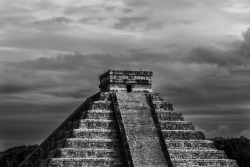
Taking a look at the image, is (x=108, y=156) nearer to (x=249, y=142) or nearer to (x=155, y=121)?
(x=155, y=121)

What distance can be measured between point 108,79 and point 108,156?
562 cm

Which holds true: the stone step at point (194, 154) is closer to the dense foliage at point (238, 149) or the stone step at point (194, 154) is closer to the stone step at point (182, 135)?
the stone step at point (182, 135)

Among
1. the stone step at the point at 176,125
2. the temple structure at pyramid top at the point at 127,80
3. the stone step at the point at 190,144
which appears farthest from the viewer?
the temple structure at pyramid top at the point at 127,80

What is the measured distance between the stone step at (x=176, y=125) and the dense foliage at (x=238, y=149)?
13.5m

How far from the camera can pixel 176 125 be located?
31625mm

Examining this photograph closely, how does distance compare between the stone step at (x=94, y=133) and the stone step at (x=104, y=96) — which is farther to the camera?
the stone step at (x=104, y=96)

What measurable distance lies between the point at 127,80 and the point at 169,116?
355 centimetres

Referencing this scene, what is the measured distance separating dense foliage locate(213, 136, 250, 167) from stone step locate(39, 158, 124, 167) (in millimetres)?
17680

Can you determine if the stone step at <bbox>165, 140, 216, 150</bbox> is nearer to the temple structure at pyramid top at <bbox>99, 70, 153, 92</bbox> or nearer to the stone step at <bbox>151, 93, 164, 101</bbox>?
the stone step at <bbox>151, 93, 164, 101</bbox>

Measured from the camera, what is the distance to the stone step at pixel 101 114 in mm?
30672

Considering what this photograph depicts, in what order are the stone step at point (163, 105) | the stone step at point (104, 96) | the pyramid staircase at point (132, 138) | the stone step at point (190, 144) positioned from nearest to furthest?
the pyramid staircase at point (132, 138)
the stone step at point (190, 144)
the stone step at point (104, 96)
the stone step at point (163, 105)

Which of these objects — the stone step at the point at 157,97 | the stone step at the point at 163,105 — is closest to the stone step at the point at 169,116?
the stone step at the point at 163,105

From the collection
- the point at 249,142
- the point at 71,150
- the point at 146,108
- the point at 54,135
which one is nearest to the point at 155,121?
the point at 146,108

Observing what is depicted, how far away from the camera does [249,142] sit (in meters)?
51.9
